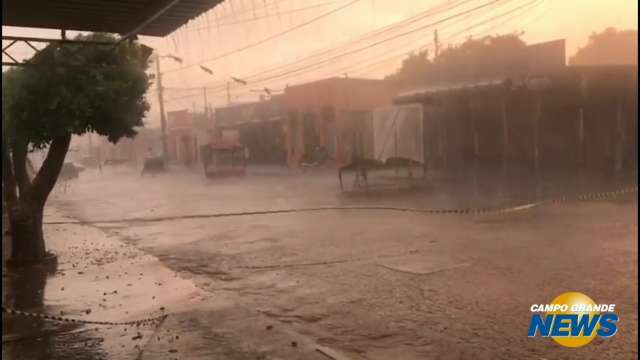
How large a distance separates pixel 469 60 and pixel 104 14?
128 feet

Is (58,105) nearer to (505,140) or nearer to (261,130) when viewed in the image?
(505,140)

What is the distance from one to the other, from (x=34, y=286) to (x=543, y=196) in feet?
47.1

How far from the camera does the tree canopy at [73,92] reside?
953 centimetres

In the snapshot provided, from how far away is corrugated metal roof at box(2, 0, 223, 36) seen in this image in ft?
24.6

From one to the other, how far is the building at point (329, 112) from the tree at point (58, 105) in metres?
28.7

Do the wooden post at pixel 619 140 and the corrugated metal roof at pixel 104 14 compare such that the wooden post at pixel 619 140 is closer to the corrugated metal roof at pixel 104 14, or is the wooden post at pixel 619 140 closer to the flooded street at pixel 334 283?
the flooded street at pixel 334 283

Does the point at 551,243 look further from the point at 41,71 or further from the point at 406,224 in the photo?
the point at 41,71

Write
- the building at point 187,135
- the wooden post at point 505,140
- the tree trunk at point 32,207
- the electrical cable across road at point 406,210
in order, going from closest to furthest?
the tree trunk at point 32,207 → the electrical cable across road at point 406,210 → the wooden post at point 505,140 → the building at point 187,135

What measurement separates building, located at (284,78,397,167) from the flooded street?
23.8m

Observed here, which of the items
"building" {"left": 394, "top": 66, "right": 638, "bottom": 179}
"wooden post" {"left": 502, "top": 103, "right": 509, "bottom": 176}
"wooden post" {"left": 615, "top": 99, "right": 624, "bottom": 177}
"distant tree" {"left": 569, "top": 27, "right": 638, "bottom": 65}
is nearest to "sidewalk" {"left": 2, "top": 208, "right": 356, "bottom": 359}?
"wooden post" {"left": 502, "top": 103, "right": 509, "bottom": 176}

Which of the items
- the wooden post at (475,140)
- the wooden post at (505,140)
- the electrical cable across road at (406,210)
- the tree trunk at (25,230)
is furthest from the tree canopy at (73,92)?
the wooden post at (475,140)

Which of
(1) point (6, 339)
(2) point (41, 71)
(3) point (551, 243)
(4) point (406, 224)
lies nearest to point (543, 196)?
(4) point (406, 224)

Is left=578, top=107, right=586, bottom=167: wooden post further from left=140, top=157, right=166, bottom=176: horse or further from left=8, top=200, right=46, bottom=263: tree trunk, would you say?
left=140, top=157, right=166, bottom=176: horse

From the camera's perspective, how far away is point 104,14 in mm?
8133
